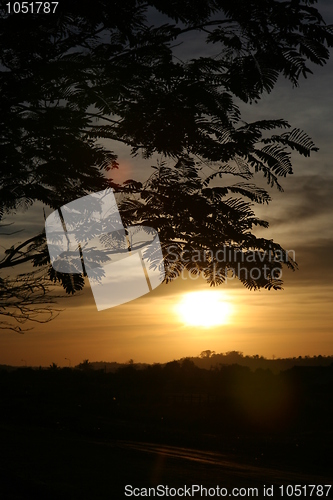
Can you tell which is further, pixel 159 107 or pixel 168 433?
pixel 168 433

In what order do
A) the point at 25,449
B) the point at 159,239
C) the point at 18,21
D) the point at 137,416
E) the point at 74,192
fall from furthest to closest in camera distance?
the point at 137,416 → the point at 25,449 → the point at 74,192 → the point at 159,239 → the point at 18,21

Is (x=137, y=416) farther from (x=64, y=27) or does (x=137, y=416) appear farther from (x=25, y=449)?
(x=64, y=27)

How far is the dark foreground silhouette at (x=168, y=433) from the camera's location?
29.4 feet

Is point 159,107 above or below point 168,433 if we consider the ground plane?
above

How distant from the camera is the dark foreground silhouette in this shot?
29.4 feet

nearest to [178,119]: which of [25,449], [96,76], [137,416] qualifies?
[96,76]

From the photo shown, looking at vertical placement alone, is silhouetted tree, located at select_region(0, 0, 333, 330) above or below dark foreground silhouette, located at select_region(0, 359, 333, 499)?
above

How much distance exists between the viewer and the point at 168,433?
3669 centimetres

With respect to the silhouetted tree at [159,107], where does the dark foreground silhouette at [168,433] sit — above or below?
below

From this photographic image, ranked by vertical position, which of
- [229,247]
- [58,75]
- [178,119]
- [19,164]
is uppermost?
[58,75]

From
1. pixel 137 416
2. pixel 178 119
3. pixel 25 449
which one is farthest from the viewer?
pixel 137 416

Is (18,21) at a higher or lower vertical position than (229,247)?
higher

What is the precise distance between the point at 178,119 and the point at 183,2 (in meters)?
1.23

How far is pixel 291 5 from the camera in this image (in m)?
5.97
